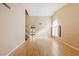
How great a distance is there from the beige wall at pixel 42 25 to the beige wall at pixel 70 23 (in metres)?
0.67

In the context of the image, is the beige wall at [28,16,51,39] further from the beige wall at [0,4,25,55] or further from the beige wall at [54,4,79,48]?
the beige wall at [54,4,79,48]

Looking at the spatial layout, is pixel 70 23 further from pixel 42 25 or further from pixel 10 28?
pixel 10 28

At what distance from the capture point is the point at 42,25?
3369 millimetres

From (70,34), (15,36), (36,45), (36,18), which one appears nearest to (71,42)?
(70,34)

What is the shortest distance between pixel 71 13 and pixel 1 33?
2.39 meters

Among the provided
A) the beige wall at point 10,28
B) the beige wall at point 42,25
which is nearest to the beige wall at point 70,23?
the beige wall at point 42,25

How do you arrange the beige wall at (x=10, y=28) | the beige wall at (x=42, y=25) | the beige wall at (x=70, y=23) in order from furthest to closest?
the beige wall at (x=70, y=23), the beige wall at (x=42, y=25), the beige wall at (x=10, y=28)

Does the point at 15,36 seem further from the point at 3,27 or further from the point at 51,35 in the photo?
the point at 51,35

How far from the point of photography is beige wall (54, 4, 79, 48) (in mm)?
3527

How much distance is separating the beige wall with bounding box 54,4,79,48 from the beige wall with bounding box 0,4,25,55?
1375mm

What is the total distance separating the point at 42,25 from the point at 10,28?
0.94 meters

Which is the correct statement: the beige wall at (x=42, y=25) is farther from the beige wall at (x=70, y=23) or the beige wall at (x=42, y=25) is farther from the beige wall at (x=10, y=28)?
the beige wall at (x=70, y=23)

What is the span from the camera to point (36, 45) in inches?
149

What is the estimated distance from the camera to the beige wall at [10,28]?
256 centimetres
